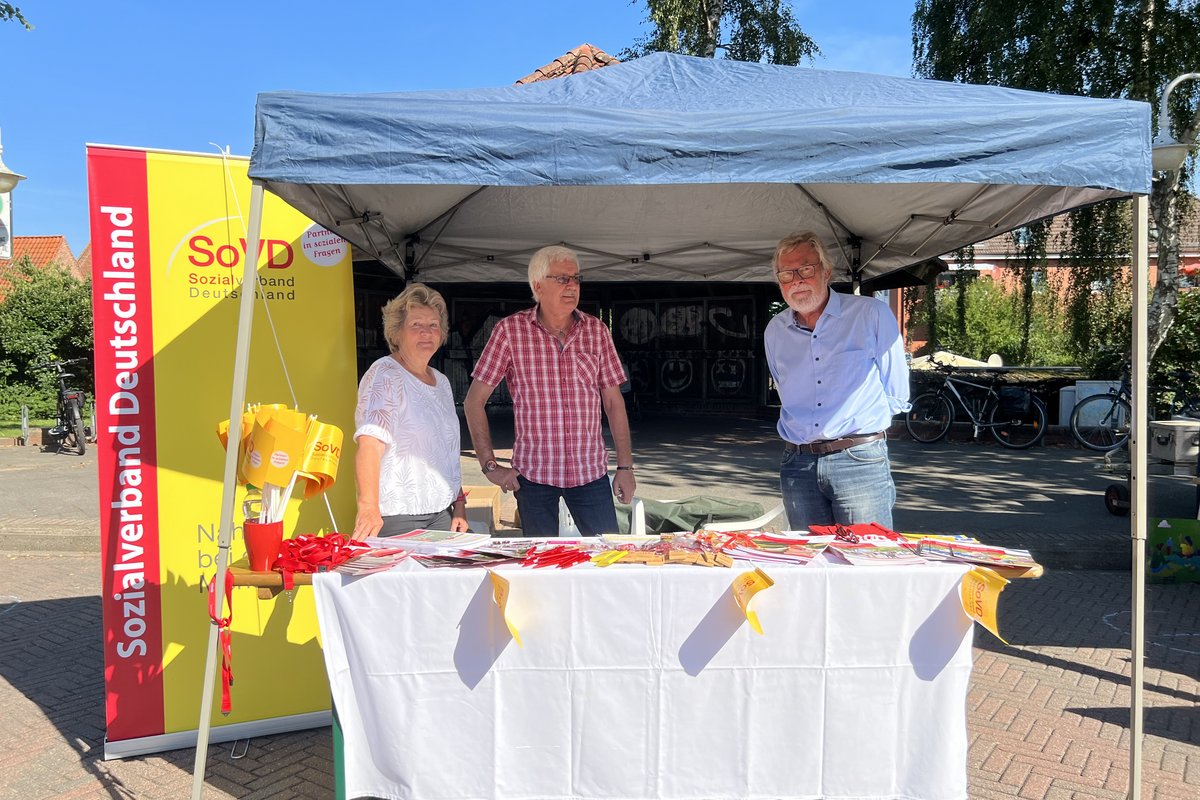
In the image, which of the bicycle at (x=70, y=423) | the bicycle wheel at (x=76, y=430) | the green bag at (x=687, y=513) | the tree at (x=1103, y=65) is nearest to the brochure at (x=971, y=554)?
the green bag at (x=687, y=513)

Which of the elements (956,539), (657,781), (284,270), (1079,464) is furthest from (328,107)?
(1079,464)

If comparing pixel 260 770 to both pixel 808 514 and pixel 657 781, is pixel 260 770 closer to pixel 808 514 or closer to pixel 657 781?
pixel 657 781

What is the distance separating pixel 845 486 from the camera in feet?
10.4

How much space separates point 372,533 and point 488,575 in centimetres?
69

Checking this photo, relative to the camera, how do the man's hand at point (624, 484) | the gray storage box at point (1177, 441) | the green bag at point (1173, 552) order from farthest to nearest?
the gray storage box at point (1177, 441) < the green bag at point (1173, 552) < the man's hand at point (624, 484)

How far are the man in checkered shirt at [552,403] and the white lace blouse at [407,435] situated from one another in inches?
11.6

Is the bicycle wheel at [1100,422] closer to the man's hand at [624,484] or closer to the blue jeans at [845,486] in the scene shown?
the blue jeans at [845,486]

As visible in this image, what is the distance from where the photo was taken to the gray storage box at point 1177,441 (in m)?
6.45

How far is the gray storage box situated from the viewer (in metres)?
6.45

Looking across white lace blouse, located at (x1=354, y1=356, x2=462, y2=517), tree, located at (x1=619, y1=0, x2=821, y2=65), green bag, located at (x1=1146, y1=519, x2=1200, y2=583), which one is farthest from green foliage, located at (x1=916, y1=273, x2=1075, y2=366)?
white lace blouse, located at (x1=354, y1=356, x2=462, y2=517)

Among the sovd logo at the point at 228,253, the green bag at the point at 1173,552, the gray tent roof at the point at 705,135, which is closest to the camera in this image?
the gray tent roof at the point at 705,135

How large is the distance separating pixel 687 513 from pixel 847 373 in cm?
194

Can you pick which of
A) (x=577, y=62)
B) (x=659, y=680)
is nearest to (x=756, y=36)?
(x=577, y=62)

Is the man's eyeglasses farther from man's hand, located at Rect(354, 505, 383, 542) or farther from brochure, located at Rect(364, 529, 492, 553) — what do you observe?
man's hand, located at Rect(354, 505, 383, 542)
